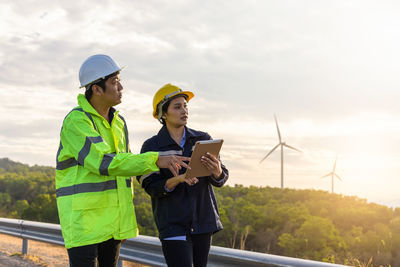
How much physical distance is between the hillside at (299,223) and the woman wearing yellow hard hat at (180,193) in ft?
69.6

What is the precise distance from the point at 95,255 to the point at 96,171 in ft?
1.76

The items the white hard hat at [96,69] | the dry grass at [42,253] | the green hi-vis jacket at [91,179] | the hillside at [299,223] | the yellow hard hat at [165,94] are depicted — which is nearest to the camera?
the green hi-vis jacket at [91,179]

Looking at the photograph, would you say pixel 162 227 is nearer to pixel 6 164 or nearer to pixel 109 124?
pixel 109 124

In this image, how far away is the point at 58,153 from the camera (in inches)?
111

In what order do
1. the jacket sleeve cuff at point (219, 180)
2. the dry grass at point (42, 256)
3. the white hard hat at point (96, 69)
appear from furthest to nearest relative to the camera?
the dry grass at point (42, 256) < the jacket sleeve cuff at point (219, 180) < the white hard hat at point (96, 69)

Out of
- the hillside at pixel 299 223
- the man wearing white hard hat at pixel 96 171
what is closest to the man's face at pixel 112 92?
A: the man wearing white hard hat at pixel 96 171

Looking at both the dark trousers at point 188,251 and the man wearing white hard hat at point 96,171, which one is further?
the dark trousers at point 188,251

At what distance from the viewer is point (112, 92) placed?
9.42 ft

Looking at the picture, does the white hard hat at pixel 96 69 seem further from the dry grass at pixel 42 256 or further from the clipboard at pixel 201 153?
the dry grass at pixel 42 256

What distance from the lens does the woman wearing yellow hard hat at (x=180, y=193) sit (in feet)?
9.95

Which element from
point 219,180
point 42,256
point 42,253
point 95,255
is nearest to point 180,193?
point 219,180

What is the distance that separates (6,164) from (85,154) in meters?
113

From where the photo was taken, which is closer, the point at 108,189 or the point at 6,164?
the point at 108,189

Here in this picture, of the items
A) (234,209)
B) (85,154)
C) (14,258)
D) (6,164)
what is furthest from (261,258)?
(6,164)
